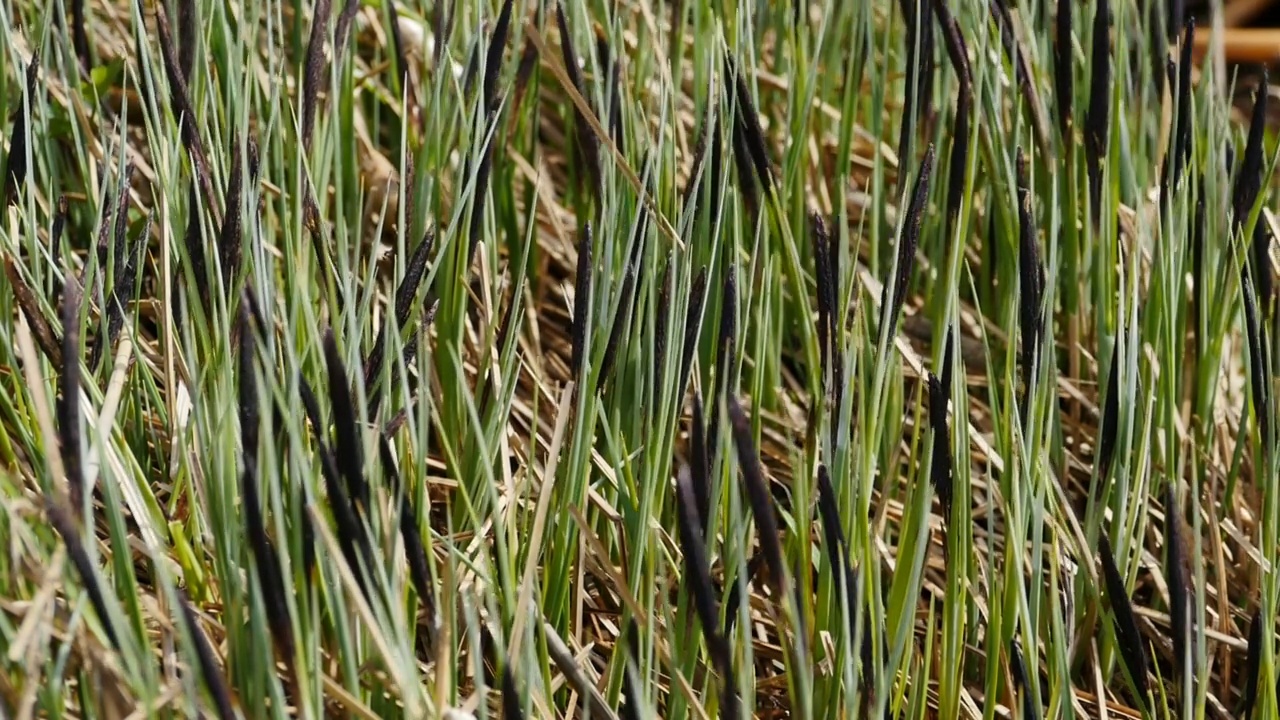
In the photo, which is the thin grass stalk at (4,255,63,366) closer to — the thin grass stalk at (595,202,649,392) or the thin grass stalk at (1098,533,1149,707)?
the thin grass stalk at (595,202,649,392)

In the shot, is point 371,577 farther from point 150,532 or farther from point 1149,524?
point 1149,524

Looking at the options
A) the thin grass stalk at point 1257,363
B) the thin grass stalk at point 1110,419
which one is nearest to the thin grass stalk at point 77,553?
the thin grass stalk at point 1110,419

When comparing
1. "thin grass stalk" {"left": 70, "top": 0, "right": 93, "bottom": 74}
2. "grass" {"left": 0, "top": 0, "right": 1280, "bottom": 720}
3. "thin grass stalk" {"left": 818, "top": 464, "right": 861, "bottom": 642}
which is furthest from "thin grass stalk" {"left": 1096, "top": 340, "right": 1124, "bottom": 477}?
"thin grass stalk" {"left": 70, "top": 0, "right": 93, "bottom": 74}

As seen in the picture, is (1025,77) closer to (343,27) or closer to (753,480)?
(343,27)

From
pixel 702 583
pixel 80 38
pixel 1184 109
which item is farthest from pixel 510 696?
pixel 80 38

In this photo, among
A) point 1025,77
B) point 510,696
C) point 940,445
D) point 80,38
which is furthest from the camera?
point 80,38

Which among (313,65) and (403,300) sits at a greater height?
(313,65)

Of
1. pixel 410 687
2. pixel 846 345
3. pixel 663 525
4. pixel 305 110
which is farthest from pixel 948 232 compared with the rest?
pixel 410 687

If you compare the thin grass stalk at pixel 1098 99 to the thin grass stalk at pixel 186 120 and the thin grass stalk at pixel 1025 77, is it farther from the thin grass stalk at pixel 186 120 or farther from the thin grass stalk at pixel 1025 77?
the thin grass stalk at pixel 186 120
